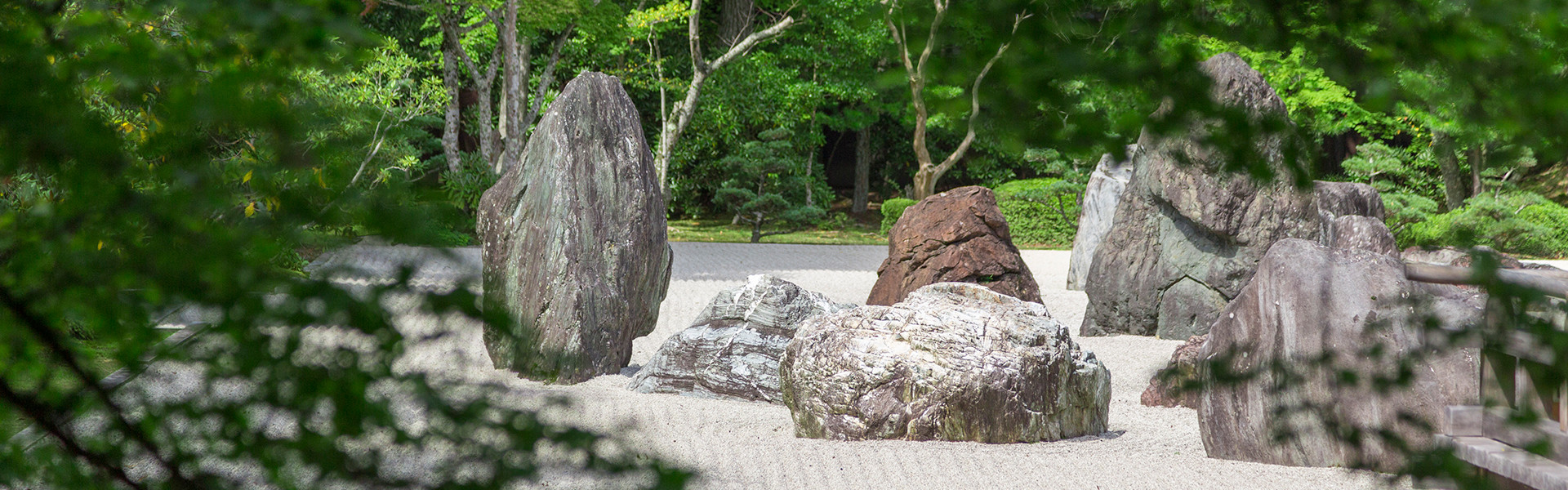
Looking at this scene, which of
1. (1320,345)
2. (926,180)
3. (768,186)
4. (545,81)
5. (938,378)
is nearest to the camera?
(1320,345)

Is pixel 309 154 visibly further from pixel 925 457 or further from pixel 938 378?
pixel 938 378

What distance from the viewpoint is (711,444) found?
427 cm

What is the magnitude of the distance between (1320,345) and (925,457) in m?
1.59

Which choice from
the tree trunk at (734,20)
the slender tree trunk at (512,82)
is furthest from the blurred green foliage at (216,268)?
the tree trunk at (734,20)

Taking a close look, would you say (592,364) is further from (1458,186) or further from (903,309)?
(1458,186)

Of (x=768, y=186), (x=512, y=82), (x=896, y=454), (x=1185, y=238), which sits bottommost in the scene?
(x=896, y=454)

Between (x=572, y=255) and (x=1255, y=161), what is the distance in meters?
5.01

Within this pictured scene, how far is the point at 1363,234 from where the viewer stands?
23.8 feet

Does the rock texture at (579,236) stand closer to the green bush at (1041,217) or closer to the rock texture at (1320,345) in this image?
the rock texture at (1320,345)

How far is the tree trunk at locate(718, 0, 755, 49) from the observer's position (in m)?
17.7

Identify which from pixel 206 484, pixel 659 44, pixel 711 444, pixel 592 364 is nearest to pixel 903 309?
pixel 711 444

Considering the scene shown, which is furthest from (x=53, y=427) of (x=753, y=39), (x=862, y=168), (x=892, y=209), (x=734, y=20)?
(x=862, y=168)

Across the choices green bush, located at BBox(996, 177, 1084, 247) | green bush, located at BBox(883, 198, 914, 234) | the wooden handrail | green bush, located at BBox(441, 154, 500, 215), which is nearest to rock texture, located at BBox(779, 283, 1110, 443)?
the wooden handrail

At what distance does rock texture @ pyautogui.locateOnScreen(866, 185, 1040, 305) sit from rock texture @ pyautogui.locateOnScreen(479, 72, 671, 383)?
235cm
